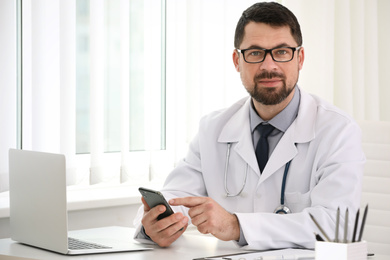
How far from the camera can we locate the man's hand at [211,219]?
5.46ft

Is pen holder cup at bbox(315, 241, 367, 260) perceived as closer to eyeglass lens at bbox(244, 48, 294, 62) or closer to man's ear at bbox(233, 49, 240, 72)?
eyeglass lens at bbox(244, 48, 294, 62)

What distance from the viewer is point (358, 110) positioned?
3357 mm

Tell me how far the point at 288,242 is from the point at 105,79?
126cm

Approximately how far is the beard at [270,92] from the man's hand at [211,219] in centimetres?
49

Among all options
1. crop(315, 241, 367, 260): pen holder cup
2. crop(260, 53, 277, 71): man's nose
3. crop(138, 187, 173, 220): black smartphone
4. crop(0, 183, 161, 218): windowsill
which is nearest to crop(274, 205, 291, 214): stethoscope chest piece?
crop(138, 187, 173, 220): black smartphone

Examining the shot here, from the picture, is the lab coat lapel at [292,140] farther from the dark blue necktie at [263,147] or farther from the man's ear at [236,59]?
the man's ear at [236,59]

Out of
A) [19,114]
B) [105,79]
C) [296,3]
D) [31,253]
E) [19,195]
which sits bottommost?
[31,253]

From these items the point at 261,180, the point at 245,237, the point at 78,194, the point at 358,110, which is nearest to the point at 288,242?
the point at 245,237

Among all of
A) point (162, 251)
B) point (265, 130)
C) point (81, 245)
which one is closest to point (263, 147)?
point (265, 130)

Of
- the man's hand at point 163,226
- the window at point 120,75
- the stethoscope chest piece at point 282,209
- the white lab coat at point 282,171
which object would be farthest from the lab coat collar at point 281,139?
the window at point 120,75

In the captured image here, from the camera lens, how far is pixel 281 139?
1943 millimetres

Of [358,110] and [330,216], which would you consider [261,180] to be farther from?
[358,110]

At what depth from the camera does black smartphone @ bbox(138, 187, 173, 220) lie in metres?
1.65

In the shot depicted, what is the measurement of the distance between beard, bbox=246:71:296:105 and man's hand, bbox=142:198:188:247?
1.79 feet
